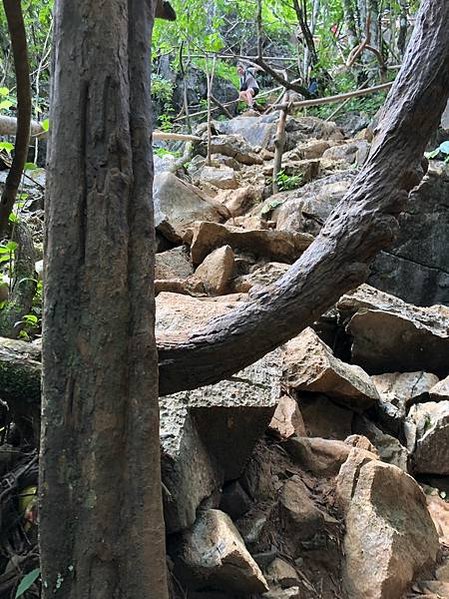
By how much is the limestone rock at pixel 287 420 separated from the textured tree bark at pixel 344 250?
1.27 m

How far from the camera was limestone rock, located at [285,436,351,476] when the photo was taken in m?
2.92

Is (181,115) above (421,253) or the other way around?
above

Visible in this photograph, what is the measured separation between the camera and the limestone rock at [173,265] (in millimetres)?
4785

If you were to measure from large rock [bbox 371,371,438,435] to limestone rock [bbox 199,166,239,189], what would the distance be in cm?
458

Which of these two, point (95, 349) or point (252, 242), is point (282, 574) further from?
point (252, 242)

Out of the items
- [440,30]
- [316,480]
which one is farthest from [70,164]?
[316,480]

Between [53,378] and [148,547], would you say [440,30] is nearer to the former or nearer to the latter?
[53,378]

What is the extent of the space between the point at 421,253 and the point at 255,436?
401cm

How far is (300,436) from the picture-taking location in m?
3.12

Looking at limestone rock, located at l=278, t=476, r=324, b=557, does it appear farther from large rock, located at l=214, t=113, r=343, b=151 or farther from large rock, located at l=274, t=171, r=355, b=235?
large rock, located at l=214, t=113, r=343, b=151

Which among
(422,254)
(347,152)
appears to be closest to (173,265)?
(422,254)

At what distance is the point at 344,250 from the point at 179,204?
472 cm

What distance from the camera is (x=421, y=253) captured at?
19.4 ft

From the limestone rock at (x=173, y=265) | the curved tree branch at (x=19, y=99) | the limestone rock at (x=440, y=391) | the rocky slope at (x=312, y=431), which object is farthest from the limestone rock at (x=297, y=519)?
the limestone rock at (x=173, y=265)
